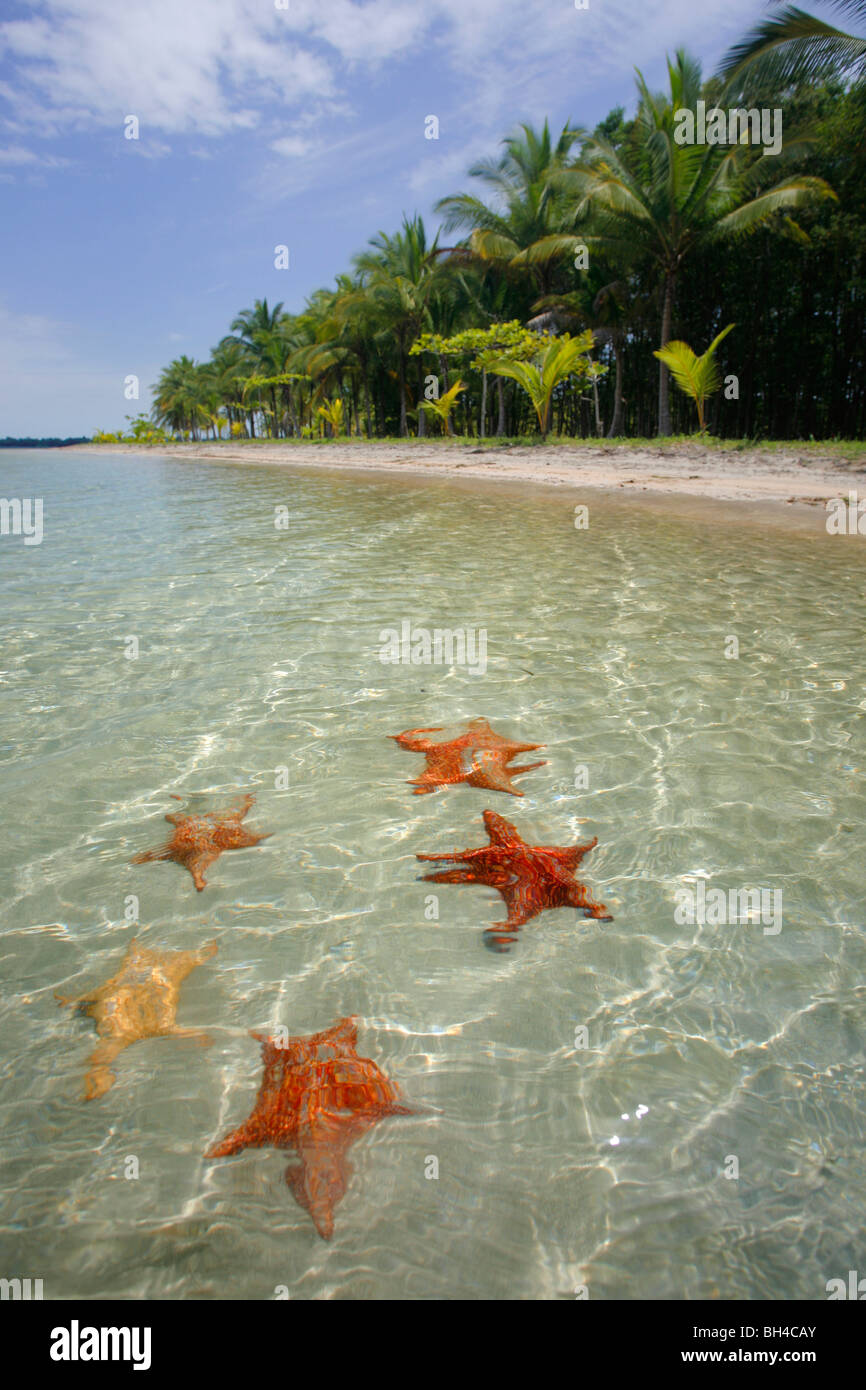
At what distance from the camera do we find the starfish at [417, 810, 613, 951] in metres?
3.07

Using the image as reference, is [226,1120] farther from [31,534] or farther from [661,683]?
[31,534]

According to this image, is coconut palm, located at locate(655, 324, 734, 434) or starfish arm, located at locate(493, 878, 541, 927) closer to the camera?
starfish arm, located at locate(493, 878, 541, 927)

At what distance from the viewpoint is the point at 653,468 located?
19859 millimetres

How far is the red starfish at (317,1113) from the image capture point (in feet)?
6.48

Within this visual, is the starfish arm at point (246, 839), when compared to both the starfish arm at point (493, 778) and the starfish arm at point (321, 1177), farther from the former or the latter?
the starfish arm at point (321, 1177)

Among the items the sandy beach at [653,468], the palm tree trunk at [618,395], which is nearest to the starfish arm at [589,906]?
the sandy beach at [653,468]

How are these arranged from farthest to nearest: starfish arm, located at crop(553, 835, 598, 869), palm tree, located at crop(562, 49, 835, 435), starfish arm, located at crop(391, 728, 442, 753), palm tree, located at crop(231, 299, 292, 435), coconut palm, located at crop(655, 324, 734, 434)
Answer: palm tree, located at crop(231, 299, 292, 435), coconut palm, located at crop(655, 324, 734, 434), palm tree, located at crop(562, 49, 835, 435), starfish arm, located at crop(391, 728, 442, 753), starfish arm, located at crop(553, 835, 598, 869)

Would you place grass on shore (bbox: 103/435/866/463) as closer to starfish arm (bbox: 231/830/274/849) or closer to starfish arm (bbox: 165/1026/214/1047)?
starfish arm (bbox: 231/830/274/849)

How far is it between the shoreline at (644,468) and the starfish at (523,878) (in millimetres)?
13112

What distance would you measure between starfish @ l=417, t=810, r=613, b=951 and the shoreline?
13.1 m

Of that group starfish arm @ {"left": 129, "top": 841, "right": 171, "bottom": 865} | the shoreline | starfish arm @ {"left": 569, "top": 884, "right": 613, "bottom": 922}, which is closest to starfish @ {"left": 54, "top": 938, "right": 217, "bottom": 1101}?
starfish arm @ {"left": 129, "top": 841, "right": 171, "bottom": 865}

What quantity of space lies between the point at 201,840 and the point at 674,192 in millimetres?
24316

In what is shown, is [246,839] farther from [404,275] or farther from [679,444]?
[404,275]

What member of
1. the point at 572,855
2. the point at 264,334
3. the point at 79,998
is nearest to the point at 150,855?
the point at 79,998
